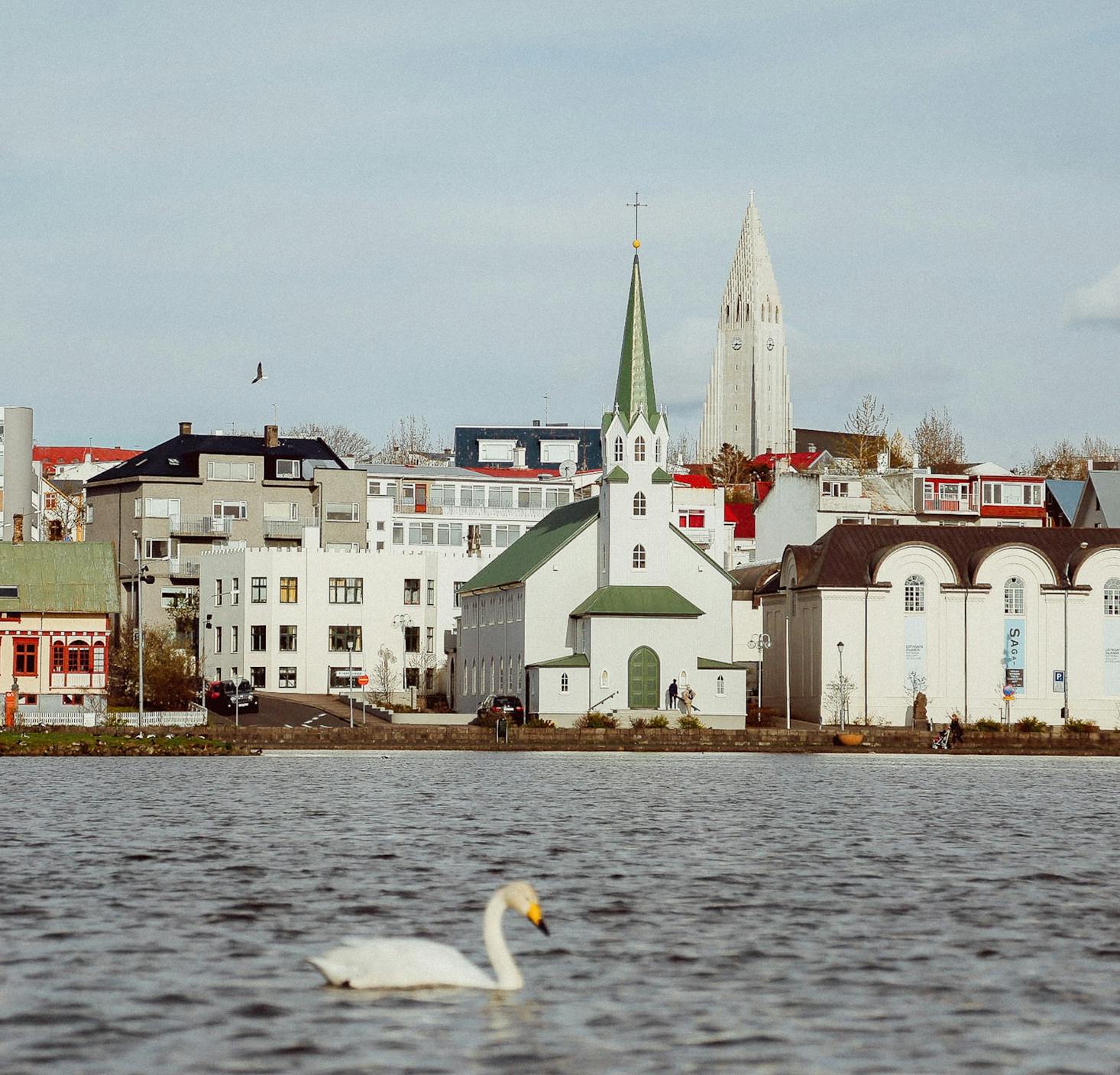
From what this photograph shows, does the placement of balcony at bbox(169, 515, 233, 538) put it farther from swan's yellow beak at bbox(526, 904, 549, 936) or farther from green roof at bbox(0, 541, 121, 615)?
swan's yellow beak at bbox(526, 904, 549, 936)

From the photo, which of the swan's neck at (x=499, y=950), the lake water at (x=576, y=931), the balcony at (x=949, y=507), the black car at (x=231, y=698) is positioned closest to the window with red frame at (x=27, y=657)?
the black car at (x=231, y=698)

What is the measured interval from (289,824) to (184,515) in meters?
86.6

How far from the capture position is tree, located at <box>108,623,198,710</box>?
357ft

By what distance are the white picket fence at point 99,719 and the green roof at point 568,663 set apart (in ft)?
59.3

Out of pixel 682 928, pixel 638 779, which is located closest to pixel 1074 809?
pixel 638 779

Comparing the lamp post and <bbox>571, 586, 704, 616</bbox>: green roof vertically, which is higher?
<bbox>571, 586, 704, 616</bbox>: green roof

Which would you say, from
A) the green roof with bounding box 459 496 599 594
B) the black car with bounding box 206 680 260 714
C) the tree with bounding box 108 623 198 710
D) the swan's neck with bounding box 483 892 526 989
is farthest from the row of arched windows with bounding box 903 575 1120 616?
the swan's neck with bounding box 483 892 526 989

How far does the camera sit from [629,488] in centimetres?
11025

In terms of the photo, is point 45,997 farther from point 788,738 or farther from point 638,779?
point 788,738

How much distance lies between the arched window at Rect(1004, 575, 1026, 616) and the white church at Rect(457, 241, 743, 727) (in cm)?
1424

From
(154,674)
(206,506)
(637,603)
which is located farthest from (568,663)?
(206,506)

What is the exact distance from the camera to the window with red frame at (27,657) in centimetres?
11344

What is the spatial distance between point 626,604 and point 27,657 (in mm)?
33725

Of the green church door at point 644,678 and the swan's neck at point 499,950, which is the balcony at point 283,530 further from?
the swan's neck at point 499,950
